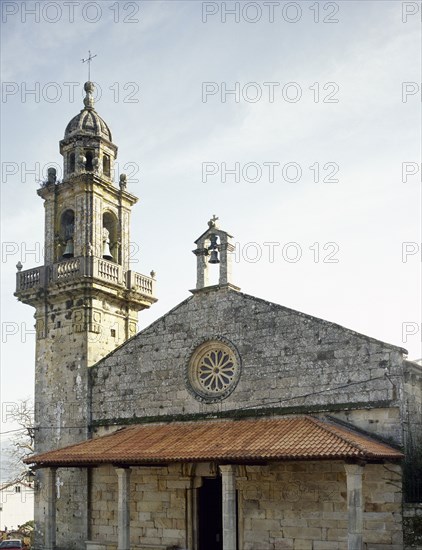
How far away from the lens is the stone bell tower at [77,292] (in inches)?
914

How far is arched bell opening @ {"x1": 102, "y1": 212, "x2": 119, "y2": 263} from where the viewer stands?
2575 cm

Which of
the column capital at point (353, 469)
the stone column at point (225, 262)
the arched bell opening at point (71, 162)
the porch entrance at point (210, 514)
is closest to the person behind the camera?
the column capital at point (353, 469)

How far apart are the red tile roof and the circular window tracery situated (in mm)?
856

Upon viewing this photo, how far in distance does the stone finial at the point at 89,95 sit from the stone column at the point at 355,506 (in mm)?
16798

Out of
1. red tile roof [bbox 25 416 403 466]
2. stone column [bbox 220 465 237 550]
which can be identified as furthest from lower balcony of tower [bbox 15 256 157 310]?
stone column [bbox 220 465 237 550]

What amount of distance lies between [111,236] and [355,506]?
13878 millimetres

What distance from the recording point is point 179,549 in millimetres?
19953

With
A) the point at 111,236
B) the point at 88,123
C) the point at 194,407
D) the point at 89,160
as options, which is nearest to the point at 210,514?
the point at 194,407

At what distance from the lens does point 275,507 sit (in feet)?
60.9

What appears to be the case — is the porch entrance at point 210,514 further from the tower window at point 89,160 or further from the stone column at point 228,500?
the tower window at point 89,160

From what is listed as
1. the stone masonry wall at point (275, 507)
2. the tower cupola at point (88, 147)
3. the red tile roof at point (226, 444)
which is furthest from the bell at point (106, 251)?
the stone masonry wall at point (275, 507)

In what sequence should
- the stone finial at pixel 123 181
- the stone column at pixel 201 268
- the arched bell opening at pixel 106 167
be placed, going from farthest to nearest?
the stone finial at pixel 123 181 < the arched bell opening at pixel 106 167 < the stone column at pixel 201 268

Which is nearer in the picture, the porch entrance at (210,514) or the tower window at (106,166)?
the porch entrance at (210,514)

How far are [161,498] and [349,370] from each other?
21.3 feet
